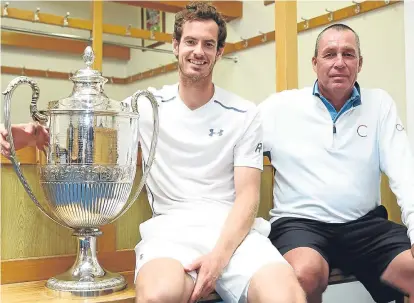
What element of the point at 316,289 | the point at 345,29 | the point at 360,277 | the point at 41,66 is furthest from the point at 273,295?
the point at 41,66

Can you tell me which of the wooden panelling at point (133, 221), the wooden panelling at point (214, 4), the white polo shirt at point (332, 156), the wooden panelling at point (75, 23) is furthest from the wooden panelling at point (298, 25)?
the wooden panelling at point (133, 221)

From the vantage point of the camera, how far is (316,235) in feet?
5.56

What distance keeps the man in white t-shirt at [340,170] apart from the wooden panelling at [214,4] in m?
1.65

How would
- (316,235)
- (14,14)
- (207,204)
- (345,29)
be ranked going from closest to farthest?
1. (207,204)
2. (316,235)
3. (345,29)
4. (14,14)

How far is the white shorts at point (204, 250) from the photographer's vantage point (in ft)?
4.42

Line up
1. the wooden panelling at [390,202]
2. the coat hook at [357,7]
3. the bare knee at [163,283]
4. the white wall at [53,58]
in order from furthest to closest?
the white wall at [53,58] < the coat hook at [357,7] < the wooden panelling at [390,202] < the bare knee at [163,283]

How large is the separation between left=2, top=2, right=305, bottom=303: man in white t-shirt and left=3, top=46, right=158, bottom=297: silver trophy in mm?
127

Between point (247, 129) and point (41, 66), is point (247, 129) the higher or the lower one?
the lower one

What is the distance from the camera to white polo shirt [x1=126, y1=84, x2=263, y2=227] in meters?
1.54

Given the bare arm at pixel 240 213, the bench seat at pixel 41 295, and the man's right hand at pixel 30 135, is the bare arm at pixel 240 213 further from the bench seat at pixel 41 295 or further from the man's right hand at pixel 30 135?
the man's right hand at pixel 30 135

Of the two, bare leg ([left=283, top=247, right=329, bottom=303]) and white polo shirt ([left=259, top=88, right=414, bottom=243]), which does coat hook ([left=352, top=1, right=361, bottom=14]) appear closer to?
white polo shirt ([left=259, top=88, right=414, bottom=243])

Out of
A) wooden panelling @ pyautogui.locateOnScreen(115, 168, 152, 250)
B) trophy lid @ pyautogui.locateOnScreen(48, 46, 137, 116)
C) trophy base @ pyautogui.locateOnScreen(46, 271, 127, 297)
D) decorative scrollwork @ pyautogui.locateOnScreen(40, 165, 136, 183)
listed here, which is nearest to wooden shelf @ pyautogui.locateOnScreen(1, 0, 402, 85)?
wooden panelling @ pyautogui.locateOnScreen(115, 168, 152, 250)

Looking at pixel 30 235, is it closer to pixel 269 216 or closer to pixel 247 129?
pixel 247 129

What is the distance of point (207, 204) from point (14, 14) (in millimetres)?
2162
